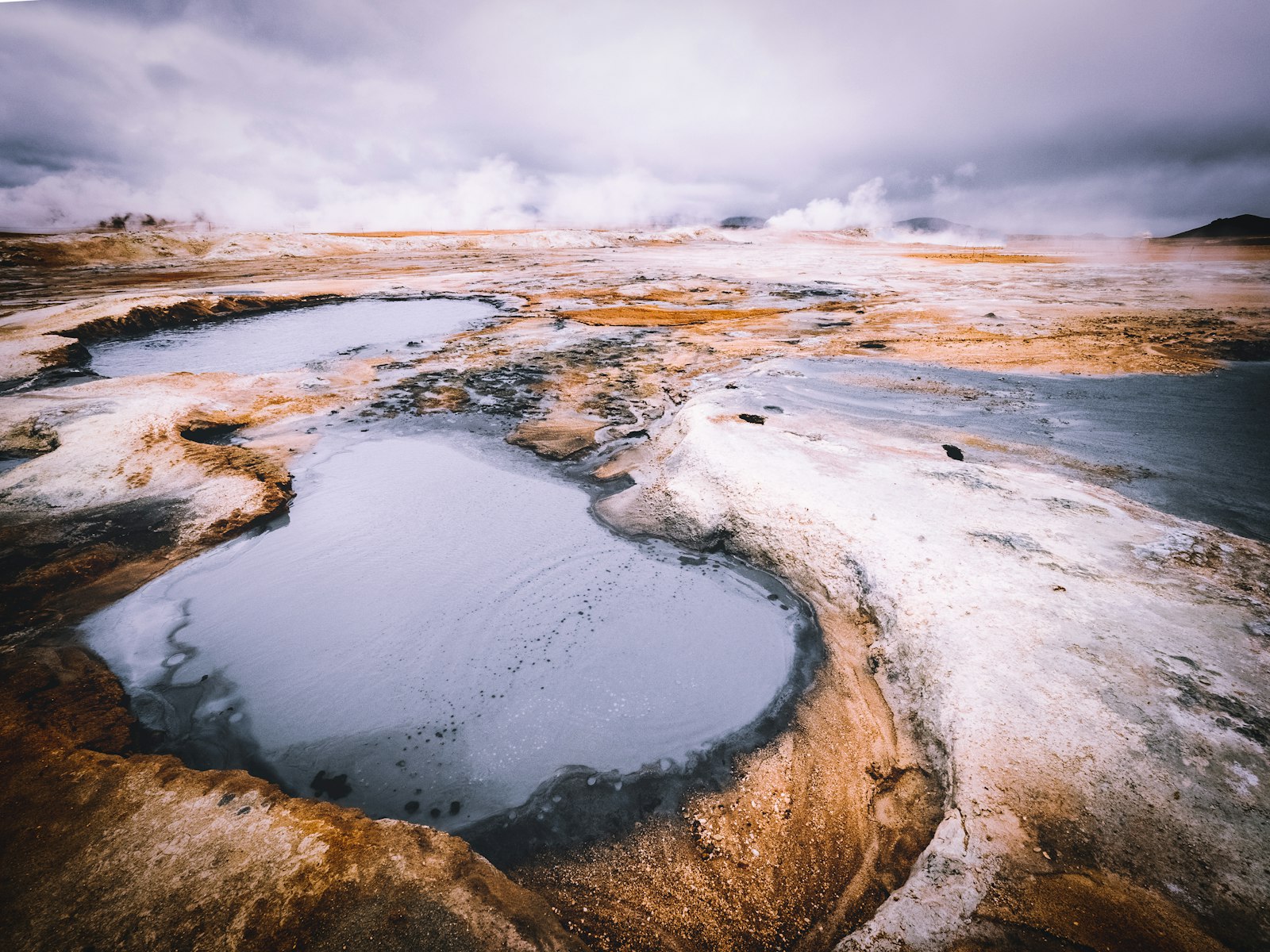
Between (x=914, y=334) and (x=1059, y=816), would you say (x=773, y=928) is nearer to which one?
(x=1059, y=816)

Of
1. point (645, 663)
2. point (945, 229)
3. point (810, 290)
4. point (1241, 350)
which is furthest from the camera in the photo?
point (945, 229)

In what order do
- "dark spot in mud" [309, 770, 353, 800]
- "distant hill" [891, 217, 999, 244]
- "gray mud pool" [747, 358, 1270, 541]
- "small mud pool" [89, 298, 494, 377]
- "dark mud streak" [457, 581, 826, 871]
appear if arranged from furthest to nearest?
1. "distant hill" [891, 217, 999, 244]
2. "small mud pool" [89, 298, 494, 377]
3. "gray mud pool" [747, 358, 1270, 541]
4. "dark spot in mud" [309, 770, 353, 800]
5. "dark mud streak" [457, 581, 826, 871]

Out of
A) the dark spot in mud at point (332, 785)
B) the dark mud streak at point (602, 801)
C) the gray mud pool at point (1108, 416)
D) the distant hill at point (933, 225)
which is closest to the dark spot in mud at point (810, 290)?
the gray mud pool at point (1108, 416)

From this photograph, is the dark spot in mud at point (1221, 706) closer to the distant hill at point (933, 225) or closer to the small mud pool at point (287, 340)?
the small mud pool at point (287, 340)

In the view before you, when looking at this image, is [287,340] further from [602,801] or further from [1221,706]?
[1221,706]

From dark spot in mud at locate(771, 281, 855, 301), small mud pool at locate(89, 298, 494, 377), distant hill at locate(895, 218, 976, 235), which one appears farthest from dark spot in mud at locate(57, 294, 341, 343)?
distant hill at locate(895, 218, 976, 235)

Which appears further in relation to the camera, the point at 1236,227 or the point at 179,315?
the point at 1236,227

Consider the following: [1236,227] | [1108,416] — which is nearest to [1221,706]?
[1108,416]

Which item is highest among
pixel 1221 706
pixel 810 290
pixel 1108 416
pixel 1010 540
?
pixel 810 290

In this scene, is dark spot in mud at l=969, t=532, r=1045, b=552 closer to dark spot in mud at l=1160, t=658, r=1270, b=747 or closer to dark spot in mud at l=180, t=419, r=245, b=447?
dark spot in mud at l=1160, t=658, r=1270, b=747
